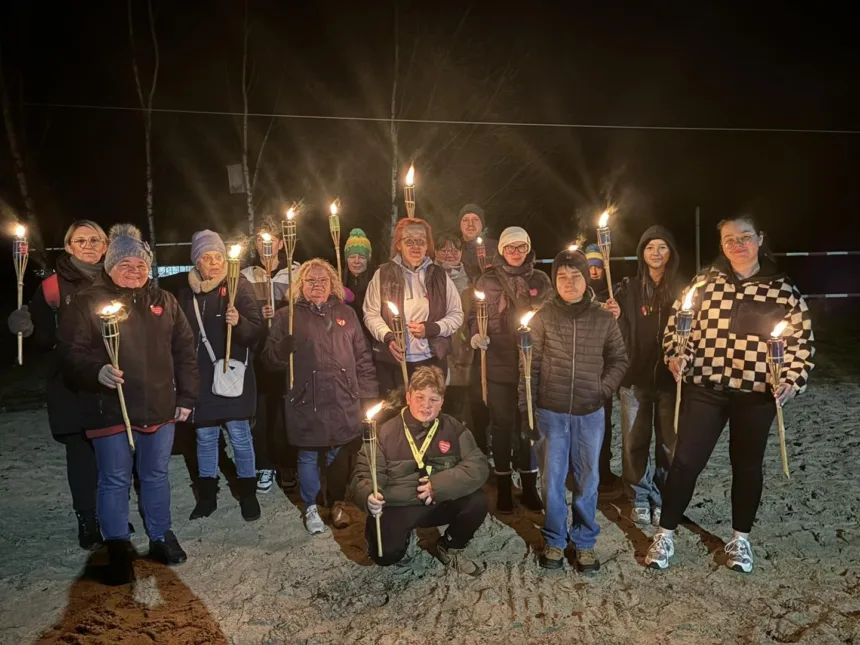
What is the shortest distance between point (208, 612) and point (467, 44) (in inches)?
614

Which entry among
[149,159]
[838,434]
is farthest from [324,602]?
[149,159]

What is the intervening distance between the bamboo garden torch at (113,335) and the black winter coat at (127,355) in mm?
138

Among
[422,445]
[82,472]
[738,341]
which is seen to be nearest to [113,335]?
[82,472]

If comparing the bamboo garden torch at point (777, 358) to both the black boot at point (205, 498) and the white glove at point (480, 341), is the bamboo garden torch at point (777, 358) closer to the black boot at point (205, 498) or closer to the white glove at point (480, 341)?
the white glove at point (480, 341)

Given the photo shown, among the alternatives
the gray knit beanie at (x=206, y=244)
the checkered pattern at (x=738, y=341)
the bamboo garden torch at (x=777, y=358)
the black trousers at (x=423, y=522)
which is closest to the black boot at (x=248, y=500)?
the black trousers at (x=423, y=522)

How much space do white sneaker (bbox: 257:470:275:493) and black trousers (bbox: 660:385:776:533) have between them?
135 inches

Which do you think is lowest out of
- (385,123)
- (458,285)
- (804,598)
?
(804,598)

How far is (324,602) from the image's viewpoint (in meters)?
3.88

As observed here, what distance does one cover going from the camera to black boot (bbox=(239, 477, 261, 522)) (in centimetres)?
514

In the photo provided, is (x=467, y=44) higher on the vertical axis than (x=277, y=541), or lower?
higher

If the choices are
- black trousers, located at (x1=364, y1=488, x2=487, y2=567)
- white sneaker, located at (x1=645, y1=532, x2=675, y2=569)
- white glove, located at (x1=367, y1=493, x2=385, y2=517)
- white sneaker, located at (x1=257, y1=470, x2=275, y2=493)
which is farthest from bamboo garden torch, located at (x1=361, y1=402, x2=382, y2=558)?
white sneaker, located at (x1=257, y1=470, x2=275, y2=493)

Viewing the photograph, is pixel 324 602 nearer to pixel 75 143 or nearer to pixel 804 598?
pixel 804 598

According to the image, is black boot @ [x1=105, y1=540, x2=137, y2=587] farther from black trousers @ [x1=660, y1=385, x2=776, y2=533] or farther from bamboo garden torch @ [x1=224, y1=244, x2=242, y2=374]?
black trousers @ [x1=660, y1=385, x2=776, y2=533]

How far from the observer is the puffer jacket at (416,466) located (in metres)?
4.15
